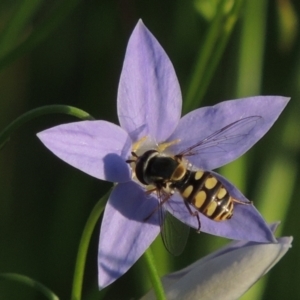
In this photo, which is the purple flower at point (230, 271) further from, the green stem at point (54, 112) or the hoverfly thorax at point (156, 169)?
the green stem at point (54, 112)

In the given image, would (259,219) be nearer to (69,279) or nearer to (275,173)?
(275,173)

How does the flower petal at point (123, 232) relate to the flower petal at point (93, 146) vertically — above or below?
below

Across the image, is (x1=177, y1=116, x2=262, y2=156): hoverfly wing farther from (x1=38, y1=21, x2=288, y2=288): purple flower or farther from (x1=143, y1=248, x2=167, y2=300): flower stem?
(x1=143, y1=248, x2=167, y2=300): flower stem

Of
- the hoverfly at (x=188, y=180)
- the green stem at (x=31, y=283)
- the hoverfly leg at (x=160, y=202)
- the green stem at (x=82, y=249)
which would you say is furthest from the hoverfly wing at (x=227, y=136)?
the green stem at (x=31, y=283)

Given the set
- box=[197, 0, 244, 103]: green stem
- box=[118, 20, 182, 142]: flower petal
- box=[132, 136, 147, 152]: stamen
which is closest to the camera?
box=[118, 20, 182, 142]: flower petal

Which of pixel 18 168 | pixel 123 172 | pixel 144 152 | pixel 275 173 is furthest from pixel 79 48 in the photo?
pixel 123 172

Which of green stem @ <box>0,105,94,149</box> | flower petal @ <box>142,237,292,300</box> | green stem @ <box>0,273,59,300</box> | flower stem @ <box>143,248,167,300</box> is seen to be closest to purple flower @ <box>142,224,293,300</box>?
flower petal @ <box>142,237,292,300</box>
